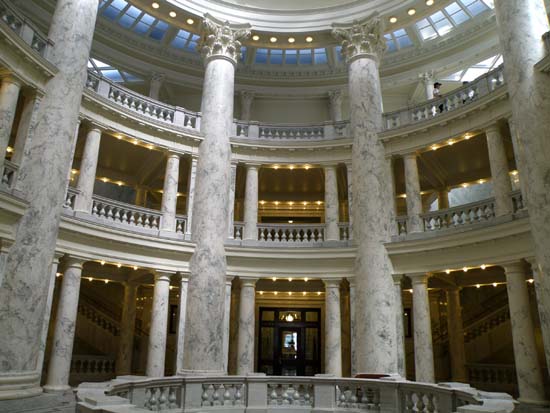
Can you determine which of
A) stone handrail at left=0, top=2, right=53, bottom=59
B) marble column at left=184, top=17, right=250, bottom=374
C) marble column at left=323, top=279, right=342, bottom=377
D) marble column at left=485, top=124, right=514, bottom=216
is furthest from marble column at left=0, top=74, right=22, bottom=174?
marble column at left=485, top=124, right=514, bottom=216

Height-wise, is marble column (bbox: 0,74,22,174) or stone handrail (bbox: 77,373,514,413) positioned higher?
marble column (bbox: 0,74,22,174)

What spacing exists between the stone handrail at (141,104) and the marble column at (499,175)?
35.5 feet

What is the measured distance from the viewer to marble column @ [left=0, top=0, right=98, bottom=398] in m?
10.4

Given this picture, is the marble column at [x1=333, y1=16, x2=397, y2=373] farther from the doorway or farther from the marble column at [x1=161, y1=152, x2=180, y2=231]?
the marble column at [x1=161, y1=152, x2=180, y2=231]

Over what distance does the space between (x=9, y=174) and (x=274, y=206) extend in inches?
537

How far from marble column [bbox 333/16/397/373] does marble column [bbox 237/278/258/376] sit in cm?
372

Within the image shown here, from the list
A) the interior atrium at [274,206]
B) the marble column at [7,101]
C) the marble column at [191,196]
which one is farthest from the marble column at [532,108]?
the marble column at [7,101]

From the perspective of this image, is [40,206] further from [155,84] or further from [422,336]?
[422,336]

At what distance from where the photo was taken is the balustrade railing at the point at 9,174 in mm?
11392

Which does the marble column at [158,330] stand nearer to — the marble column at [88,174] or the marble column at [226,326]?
the marble column at [226,326]

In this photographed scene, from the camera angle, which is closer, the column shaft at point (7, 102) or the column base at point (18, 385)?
the column base at point (18, 385)

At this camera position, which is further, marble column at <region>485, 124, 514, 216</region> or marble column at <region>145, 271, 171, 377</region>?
marble column at <region>145, 271, 171, 377</region>

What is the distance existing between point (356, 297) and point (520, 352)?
17.6 ft

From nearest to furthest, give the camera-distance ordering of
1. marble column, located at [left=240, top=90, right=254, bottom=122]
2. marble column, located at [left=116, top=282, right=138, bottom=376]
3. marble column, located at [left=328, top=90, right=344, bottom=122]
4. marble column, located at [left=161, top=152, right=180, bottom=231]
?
marble column, located at [left=161, top=152, right=180, bottom=231] → marble column, located at [left=116, top=282, right=138, bottom=376] → marble column, located at [left=328, top=90, right=344, bottom=122] → marble column, located at [left=240, top=90, right=254, bottom=122]
